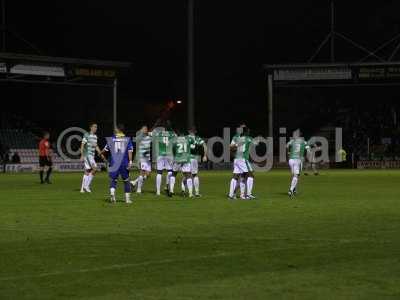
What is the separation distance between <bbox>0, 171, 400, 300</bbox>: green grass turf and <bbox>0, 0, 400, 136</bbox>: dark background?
46.7 metres

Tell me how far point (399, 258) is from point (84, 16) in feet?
224

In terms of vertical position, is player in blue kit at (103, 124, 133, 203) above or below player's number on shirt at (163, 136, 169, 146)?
below

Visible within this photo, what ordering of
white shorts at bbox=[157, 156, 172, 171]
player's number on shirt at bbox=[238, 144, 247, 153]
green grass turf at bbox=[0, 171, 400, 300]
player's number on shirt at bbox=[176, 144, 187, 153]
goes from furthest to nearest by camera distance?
1. white shorts at bbox=[157, 156, 172, 171]
2. player's number on shirt at bbox=[176, 144, 187, 153]
3. player's number on shirt at bbox=[238, 144, 247, 153]
4. green grass turf at bbox=[0, 171, 400, 300]

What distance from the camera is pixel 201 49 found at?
83.6 metres

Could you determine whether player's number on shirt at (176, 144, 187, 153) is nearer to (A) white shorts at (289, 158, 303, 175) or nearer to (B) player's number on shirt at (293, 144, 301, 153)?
(A) white shorts at (289, 158, 303, 175)

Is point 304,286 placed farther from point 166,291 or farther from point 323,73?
point 323,73

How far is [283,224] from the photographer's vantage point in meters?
17.2

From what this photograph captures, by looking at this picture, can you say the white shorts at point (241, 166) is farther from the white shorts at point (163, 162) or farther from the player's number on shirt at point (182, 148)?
the white shorts at point (163, 162)

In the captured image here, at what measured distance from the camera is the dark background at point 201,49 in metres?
69.1

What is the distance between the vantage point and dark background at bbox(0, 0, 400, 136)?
69.1 metres

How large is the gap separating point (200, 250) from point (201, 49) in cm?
7147

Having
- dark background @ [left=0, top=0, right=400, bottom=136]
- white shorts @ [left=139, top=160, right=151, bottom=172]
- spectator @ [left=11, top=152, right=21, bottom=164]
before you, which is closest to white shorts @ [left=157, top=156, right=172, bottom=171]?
white shorts @ [left=139, top=160, right=151, bottom=172]

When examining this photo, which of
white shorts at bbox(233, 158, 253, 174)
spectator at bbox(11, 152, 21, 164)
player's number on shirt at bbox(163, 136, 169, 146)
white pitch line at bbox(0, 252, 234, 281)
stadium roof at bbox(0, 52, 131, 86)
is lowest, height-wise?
white pitch line at bbox(0, 252, 234, 281)

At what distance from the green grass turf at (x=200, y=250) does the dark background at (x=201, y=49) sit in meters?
46.7
